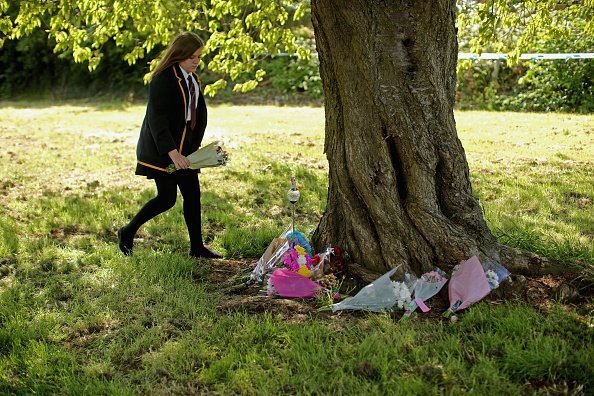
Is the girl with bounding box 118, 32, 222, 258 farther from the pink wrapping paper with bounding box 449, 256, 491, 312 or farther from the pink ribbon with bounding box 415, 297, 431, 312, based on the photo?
the pink wrapping paper with bounding box 449, 256, 491, 312

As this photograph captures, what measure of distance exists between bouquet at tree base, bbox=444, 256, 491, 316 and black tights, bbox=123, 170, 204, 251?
2.28 m

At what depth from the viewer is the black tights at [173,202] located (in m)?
5.11

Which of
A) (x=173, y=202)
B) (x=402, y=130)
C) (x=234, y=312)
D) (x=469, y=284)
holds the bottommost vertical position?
(x=234, y=312)

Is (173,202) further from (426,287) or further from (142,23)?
(142,23)

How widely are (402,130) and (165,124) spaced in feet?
6.05

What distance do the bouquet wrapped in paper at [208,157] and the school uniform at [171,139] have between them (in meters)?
0.17

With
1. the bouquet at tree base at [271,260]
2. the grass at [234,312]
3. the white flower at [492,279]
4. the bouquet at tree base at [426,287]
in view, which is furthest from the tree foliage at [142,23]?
the white flower at [492,279]

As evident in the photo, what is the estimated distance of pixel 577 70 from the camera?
488 inches

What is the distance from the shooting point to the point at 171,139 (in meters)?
4.85

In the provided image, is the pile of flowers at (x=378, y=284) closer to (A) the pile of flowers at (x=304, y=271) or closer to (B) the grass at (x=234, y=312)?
(A) the pile of flowers at (x=304, y=271)

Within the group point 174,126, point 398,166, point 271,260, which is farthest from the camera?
point 174,126

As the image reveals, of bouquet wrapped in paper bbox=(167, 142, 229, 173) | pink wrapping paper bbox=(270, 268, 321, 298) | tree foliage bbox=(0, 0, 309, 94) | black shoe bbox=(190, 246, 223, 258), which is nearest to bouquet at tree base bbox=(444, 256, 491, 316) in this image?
pink wrapping paper bbox=(270, 268, 321, 298)

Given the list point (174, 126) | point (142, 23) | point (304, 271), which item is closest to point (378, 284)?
point (304, 271)

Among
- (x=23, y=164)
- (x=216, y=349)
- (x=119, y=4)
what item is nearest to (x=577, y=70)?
(x=119, y=4)
